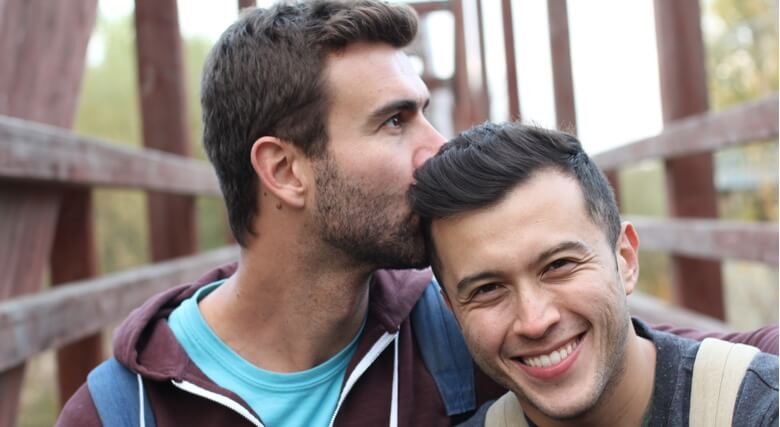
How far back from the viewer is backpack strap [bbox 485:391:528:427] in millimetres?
1641

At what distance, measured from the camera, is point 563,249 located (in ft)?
4.97

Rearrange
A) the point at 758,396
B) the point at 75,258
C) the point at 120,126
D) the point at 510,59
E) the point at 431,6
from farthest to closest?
the point at 120,126, the point at 431,6, the point at 510,59, the point at 75,258, the point at 758,396

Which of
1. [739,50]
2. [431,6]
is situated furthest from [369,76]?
[739,50]

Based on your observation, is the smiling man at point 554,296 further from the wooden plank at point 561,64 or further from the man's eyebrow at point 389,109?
the wooden plank at point 561,64

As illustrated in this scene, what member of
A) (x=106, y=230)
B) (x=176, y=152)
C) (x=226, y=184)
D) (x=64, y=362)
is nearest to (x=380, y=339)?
(x=226, y=184)

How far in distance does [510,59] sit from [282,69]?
5.00m

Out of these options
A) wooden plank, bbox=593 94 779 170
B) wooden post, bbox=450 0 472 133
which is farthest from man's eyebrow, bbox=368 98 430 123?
wooden post, bbox=450 0 472 133

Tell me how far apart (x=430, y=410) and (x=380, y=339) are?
17 cm

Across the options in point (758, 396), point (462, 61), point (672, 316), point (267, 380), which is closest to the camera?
point (758, 396)

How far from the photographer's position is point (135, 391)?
1755 millimetres

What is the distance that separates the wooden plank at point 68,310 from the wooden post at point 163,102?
0.80 m

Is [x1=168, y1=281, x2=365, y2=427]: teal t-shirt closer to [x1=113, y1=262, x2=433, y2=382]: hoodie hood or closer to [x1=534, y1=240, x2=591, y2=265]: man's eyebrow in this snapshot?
[x1=113, y1=262, x2=433, y2=382]: hoodie hood

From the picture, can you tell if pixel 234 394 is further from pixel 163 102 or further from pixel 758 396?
pixel 163 102

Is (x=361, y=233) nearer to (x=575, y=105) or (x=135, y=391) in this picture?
(x=135, y=391)
